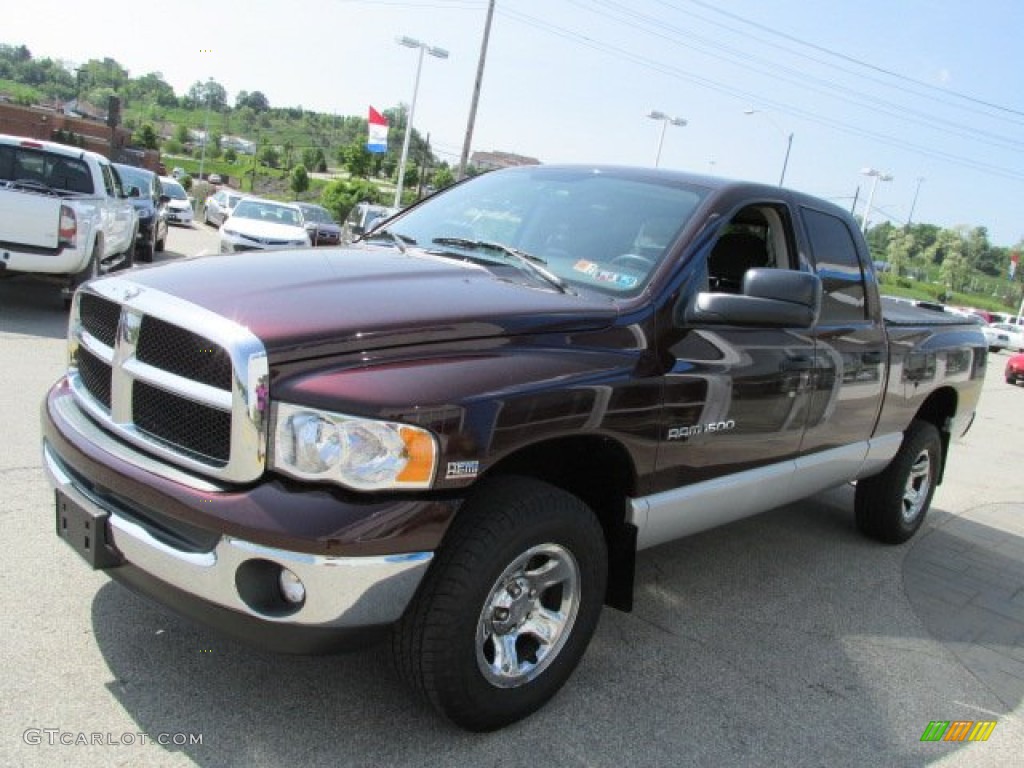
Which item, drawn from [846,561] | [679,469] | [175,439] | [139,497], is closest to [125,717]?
[139,497]

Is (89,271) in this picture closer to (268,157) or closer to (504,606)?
(504,606)

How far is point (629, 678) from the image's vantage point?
10.8 feet

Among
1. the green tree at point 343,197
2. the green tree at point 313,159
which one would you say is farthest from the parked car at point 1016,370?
the green tree at point 313,159

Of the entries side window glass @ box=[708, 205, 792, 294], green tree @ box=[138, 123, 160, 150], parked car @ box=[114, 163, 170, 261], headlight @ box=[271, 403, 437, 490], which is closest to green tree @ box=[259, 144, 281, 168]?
green tree @ box=[138, 123, 160, 150]

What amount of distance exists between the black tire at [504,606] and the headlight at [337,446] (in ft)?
1.15

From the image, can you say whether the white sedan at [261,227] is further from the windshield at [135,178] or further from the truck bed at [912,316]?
the truck bed at [912,316]

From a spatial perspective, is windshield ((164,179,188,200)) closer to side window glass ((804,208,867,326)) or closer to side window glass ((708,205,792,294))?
side window glass ((804,208,867,326))

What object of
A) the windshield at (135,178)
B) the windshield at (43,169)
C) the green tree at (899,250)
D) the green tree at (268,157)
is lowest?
the windshield at (135,178)

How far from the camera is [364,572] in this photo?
2271mm

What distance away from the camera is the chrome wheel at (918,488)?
5.45 m

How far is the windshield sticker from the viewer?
322cm

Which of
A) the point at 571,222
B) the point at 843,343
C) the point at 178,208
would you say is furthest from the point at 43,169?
Answer: the point at 178,208

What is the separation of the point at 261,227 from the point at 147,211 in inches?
90.8

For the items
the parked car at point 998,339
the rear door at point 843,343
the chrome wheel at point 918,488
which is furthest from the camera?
the parked car at point 998,339
